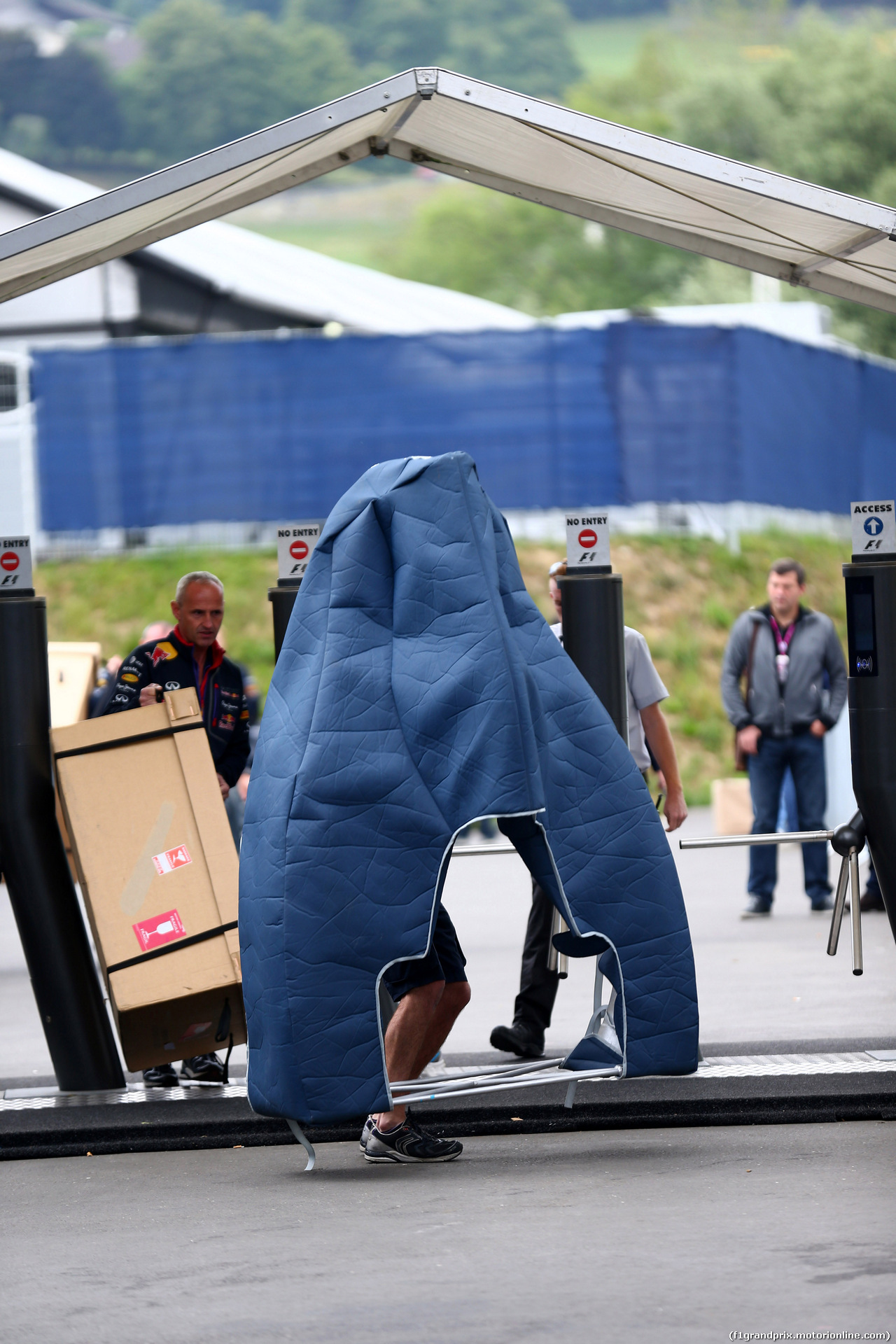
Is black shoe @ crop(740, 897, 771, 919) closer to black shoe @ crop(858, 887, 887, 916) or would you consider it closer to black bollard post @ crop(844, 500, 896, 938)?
black shoe @ crop(858, 887, 887, 916)

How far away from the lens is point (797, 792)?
11984mm

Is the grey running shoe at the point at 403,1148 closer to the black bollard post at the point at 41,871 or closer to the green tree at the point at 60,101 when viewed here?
the black bollard post at the point at 41,871

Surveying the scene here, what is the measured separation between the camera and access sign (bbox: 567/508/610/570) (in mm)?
7492

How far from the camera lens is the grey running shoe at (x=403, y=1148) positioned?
620 cm

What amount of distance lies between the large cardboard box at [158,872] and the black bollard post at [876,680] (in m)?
2.39

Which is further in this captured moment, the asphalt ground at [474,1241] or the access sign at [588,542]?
the access sign at [588,542]

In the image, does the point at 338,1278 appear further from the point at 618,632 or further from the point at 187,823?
the point at 618,632

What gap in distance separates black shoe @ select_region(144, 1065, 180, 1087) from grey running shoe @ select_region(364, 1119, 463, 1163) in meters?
1.54

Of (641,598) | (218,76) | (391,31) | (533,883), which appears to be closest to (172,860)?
(533,883)

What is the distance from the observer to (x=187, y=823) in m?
7.25

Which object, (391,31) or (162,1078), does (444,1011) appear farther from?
(391,31)

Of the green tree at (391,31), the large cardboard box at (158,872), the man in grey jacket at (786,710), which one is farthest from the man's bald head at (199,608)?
the green tree at (391,31)

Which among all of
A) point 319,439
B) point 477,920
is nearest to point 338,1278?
point 477,920

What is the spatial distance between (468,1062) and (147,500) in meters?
14.1
